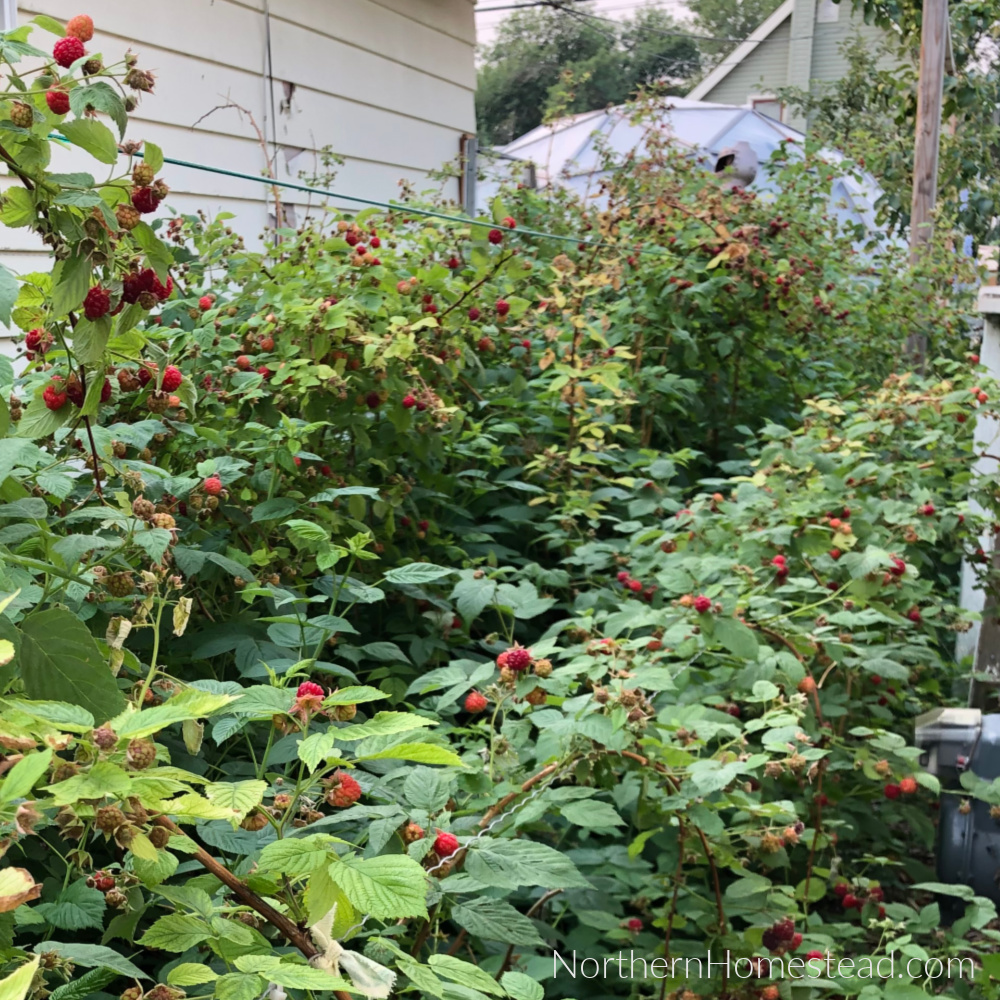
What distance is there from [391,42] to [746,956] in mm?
5533

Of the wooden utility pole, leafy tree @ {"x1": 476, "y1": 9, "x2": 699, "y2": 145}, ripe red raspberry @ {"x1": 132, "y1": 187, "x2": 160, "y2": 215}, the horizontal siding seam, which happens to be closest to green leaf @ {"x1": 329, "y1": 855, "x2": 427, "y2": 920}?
ripe red raspberry @ {"x1": 132, "y1": 187, "x2": 160, "y2": 215}

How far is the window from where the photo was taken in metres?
16.6

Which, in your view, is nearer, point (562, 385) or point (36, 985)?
point (36, 985)

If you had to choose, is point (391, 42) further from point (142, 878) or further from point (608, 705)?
point (142, 878)

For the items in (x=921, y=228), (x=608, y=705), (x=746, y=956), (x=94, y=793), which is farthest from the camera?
(x=921, y=228)

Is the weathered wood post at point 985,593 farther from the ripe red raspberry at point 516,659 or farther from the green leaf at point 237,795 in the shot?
the green leaf at point 237,795

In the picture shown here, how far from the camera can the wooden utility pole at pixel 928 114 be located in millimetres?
6680

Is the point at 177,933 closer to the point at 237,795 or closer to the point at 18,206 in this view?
the point at 237,795

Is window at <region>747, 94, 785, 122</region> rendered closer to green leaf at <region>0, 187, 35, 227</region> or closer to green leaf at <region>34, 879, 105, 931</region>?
green leaf at <region>0, 187, 35, 227</region>

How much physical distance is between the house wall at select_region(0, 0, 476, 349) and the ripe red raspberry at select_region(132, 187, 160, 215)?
2450mm

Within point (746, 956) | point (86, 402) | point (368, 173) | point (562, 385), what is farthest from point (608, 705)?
point (368, 173)

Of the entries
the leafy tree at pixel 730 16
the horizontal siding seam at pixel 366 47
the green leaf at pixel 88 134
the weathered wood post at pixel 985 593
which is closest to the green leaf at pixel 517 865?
the green leaf at pixel 88 134

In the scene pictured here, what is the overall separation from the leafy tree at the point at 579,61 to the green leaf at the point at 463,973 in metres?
37.6

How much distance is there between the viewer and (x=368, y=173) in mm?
5910
